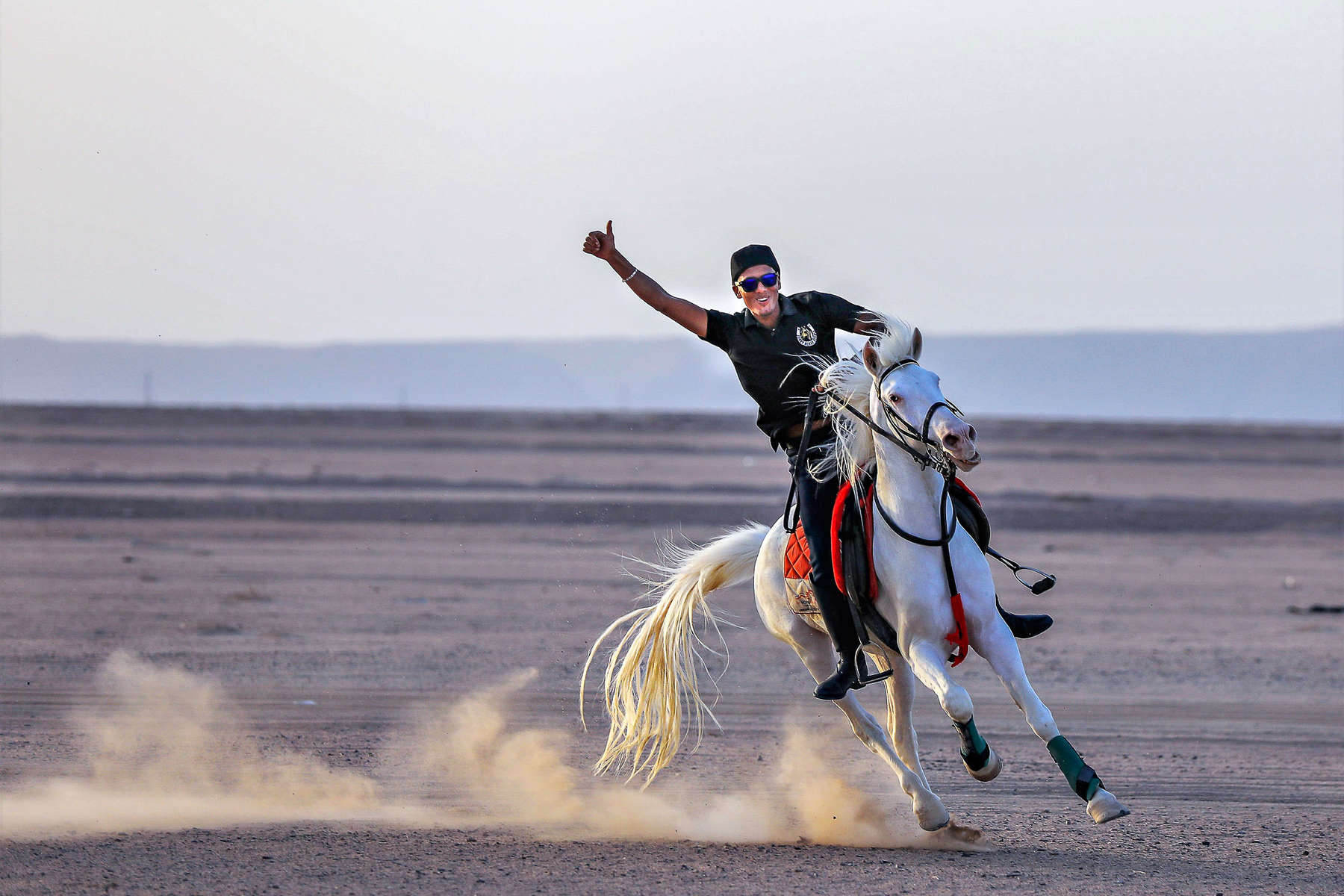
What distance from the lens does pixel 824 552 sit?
24.2ft

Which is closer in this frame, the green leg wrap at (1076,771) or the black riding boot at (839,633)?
the green leg wrap at (1076,771)

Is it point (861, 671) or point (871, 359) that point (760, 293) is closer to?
point (871, 359)

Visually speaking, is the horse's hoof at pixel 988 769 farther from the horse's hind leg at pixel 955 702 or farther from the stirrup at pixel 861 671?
the stirrup at pixel 861 671

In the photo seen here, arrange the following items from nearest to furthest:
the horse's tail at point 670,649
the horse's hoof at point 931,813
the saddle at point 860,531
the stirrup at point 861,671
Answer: the saddle at point 860,531
the stirrup at point 861,671
the horse's hoof at point 931,813
the horse's tail at point 670,649

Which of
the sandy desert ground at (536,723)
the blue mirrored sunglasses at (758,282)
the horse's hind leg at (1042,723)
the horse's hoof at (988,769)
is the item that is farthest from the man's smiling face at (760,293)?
the sandy desert ground at (536,723)

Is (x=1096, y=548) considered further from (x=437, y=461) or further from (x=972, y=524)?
(x=437, y=461)

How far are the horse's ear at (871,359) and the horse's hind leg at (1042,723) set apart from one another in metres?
1.35

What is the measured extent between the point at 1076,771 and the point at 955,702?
2.10 feet

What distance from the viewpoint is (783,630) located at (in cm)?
812

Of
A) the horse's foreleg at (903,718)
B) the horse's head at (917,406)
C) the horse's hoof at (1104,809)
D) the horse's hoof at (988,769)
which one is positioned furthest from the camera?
the horse's foreleg at (903,718)

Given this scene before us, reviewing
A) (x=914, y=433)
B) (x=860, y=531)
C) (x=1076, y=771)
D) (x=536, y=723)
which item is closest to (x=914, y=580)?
(x=860, y=531)

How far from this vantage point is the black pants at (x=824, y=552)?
7.37m

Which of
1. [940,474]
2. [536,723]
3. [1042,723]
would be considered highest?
[940,474]

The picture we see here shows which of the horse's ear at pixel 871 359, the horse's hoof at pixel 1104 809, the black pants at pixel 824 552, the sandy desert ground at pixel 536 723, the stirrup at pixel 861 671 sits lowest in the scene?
the sandy desert ground at pixel 536 723
